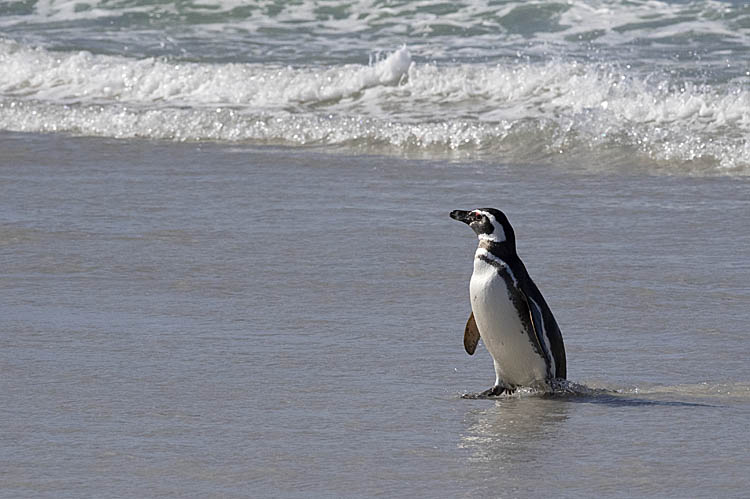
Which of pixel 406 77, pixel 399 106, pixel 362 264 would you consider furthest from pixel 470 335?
pixel 406 77

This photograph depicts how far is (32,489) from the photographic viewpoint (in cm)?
330

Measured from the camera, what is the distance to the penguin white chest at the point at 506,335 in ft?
14.3

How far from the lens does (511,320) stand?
14.3ft

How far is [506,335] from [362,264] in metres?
1.74

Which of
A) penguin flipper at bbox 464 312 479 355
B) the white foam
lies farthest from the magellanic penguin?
the white foam

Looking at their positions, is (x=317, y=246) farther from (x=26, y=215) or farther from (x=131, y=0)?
(x=131, y=0)

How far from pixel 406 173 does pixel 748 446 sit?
4789 millimetres

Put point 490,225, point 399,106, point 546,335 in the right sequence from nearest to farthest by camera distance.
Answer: point 546,335 < point 490,225 < point 399,106

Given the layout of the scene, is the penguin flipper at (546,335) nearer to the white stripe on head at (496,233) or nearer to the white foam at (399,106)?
the white stripe on head at (496,233)

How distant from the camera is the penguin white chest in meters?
4.36

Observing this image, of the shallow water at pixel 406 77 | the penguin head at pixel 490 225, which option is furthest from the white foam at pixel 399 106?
the penguin head at pixel 490 225

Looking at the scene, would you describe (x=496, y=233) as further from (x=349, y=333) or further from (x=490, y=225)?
(x=349, y=333)

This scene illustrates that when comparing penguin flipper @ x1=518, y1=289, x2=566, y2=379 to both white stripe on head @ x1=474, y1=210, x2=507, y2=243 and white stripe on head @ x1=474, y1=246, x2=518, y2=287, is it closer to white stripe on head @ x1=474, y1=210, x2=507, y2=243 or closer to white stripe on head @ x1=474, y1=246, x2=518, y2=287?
white stripe on head @ x1=474, y1=246, x2=518, y2=287

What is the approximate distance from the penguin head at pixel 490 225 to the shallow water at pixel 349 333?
1.60 feet
